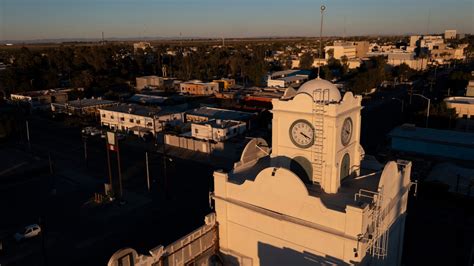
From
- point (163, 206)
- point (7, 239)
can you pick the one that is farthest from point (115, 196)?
point (7, 239)

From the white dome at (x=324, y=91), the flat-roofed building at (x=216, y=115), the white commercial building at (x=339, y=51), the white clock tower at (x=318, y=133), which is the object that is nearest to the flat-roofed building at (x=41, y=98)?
the flat-roofed building at (x=216, y=115)

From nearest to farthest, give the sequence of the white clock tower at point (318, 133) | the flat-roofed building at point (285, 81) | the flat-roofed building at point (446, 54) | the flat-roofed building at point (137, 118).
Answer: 1. the white clock tower at point (318, 133)
2. the flat-roofed building at point (137, 118)
3. the flat-roofed building at point (285, 81)
4. the flat-roofed building at point (446, 54)

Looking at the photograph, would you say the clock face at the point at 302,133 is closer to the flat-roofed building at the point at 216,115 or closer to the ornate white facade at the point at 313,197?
the ornate white facade at the point at 313,197

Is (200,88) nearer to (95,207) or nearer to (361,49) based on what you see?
(95,207)

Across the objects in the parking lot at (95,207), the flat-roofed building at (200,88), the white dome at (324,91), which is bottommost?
the parking lot at (95,207)

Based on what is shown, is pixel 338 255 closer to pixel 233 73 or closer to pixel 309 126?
pixel 309 126

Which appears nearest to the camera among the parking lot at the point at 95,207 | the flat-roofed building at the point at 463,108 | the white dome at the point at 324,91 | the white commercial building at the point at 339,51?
the white dome at the point at 324,91

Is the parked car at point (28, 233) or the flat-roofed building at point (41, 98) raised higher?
the flat-roofed building at point (41, 98)
